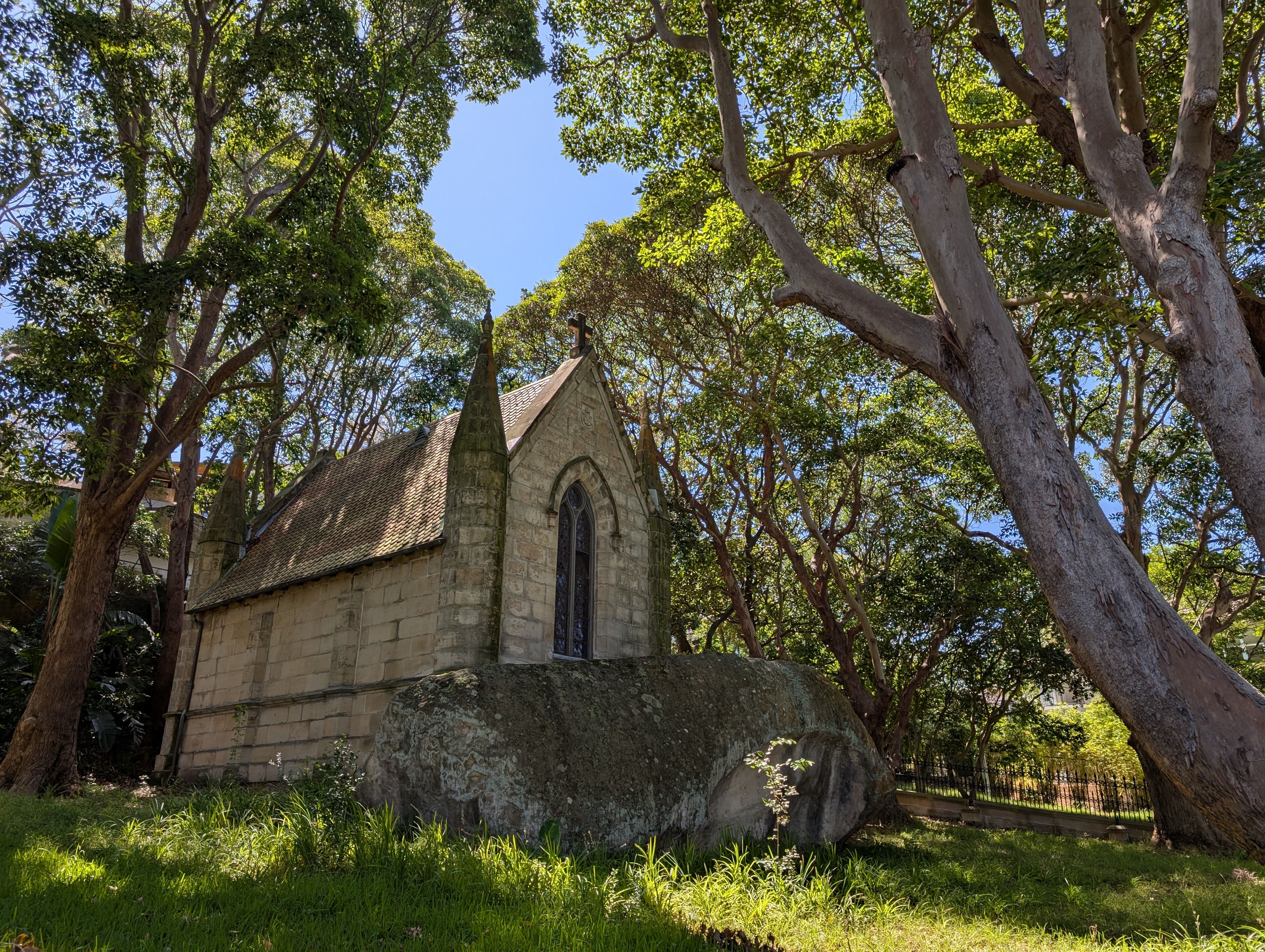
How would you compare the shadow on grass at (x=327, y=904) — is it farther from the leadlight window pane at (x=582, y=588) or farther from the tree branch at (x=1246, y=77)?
the tree branch at (x=1246, y=77)

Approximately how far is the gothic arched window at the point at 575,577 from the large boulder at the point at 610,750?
5650 millimetres

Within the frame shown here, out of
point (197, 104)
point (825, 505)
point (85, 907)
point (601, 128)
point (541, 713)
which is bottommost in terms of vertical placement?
point (85, 907)

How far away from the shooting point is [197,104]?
48.7ft

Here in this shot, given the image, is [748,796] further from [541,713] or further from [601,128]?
[601,128]

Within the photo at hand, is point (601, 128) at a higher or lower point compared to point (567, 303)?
lower

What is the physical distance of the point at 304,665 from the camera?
52.1 ft

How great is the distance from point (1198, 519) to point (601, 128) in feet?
47.3

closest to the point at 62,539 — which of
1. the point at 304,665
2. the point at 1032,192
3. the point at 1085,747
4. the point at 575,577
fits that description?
the point at 304,665

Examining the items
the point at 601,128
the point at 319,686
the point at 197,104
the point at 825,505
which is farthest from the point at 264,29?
the point at 825,505

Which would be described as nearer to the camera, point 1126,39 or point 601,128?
point 1126,39

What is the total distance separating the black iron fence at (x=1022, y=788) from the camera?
2114 centimetres

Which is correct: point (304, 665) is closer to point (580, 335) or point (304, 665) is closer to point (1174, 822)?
point (580, 335)

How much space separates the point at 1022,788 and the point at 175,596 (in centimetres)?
2275

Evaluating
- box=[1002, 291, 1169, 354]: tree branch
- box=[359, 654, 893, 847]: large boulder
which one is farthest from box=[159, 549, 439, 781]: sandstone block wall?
box=[1002, 291, 1169, 354]: tree branch
